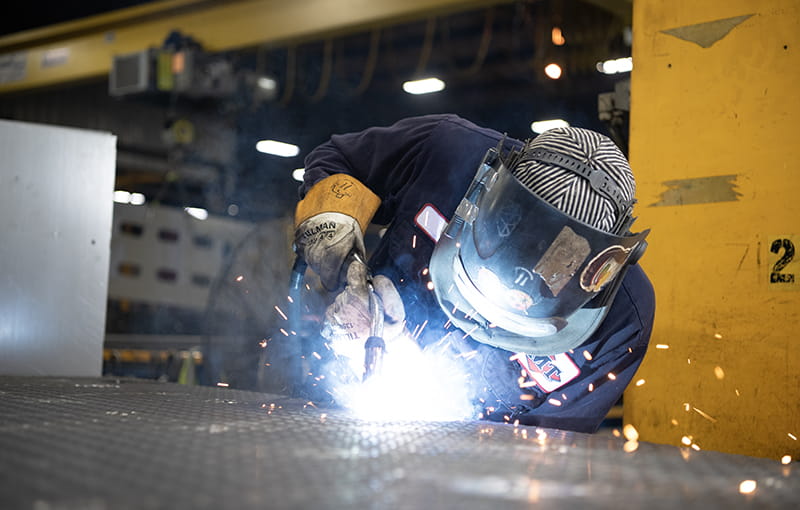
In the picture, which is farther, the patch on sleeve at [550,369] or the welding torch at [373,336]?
the patch on sleeve at [550,369]

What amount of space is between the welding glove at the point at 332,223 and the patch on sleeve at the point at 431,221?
0.12 meters

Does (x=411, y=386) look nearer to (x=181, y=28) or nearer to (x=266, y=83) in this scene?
(x=181, y=28)

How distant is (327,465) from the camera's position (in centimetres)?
96

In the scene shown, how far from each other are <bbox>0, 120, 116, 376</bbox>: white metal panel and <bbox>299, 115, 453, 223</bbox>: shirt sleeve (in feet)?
2.43

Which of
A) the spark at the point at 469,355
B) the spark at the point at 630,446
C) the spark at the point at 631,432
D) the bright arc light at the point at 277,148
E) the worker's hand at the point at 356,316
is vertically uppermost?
the bright arc light at the point at 277,148

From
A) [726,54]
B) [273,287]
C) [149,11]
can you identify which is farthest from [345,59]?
[726,54]

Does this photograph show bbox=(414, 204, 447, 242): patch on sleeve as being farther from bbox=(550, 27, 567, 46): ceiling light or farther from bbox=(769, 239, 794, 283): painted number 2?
bbox=(550, 27, 567, 46): ceiling light

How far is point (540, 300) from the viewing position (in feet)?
4.94

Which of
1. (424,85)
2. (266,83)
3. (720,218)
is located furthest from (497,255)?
(424,85)

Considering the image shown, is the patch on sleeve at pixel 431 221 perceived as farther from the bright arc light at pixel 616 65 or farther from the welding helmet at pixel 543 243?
the bright arc light at pixel 616 65

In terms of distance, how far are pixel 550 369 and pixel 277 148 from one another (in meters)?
8.64

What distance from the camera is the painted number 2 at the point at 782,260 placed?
1.83 meters

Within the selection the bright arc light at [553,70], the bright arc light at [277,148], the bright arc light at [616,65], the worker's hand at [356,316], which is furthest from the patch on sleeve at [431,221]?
the bright arc light at [277,148]

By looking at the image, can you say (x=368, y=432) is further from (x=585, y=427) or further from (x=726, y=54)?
(x=726, y=54)
